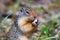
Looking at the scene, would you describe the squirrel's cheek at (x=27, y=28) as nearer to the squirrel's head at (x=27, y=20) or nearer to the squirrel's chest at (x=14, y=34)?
the squirrel's head at (x=27, y=20)

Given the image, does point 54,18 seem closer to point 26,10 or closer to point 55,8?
point 55,8

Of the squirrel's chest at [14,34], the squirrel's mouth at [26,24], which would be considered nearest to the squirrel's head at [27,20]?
the squirrel's mouth at [26,24]

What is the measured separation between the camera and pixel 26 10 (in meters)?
5.95

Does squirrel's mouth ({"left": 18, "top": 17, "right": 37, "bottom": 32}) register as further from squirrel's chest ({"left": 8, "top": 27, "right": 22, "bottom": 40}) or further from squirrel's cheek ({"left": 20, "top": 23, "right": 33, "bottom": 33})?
squirrel's chest ({"left": 8, "top": 27, "right": 22, "bottom": 40})

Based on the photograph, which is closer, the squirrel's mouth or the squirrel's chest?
the squirrel's mouth

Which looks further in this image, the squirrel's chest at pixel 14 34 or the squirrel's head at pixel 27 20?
the squirrel's chest at pixel 14 34

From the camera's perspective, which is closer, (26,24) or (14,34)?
(26,24)

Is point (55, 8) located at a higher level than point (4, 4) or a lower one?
lower

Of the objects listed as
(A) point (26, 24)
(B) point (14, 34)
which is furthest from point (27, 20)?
(B) point (14, 34)

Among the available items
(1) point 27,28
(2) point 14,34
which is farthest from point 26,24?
(2) point 14,34

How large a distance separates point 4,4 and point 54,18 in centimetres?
271

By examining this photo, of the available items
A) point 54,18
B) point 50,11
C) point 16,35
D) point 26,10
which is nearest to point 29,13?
point 26,10

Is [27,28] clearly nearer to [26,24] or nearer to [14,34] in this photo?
[26,24]

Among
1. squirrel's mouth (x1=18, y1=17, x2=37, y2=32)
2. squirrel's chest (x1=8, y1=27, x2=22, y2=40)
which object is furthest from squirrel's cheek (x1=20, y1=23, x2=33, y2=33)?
squirrel's chest (x1=8, y1=27, x2=22, y2=40)
